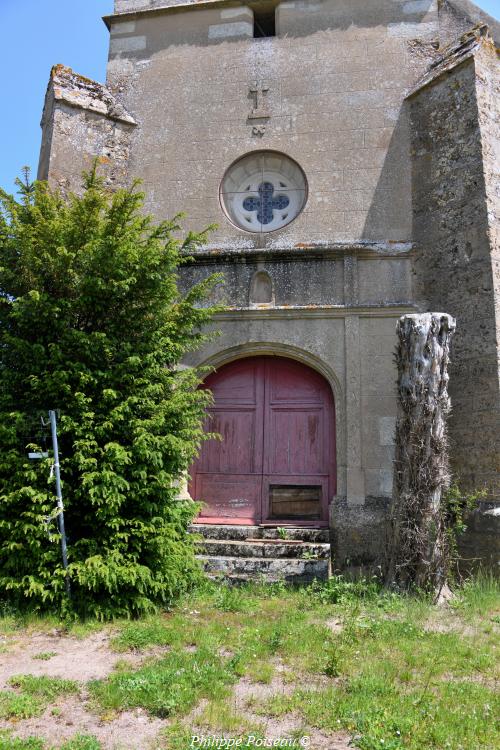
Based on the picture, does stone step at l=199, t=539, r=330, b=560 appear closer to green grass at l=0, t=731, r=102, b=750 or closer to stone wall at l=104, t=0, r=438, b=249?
green grass at l=0, t=731, r=102, b=750

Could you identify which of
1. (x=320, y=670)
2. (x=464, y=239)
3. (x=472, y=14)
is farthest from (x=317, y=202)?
(x=320, y=670)

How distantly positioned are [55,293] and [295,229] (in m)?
3.36

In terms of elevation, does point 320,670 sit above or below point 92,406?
below

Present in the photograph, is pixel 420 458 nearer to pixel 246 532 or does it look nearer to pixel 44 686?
pixel 246 532

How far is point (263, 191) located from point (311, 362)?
2.53 m

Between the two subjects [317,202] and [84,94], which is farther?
[84,94]

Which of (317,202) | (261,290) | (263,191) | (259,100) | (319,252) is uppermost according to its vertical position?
(259,100)

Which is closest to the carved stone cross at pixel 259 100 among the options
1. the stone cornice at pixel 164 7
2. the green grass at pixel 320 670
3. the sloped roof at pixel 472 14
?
the stone cornice at pixel 164 7

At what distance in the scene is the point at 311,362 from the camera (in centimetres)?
733

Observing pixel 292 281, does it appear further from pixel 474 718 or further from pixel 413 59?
pixel 474 718

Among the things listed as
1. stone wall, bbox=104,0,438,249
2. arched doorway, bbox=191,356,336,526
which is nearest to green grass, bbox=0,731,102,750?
arched doorway, bbox=191,356,336,526

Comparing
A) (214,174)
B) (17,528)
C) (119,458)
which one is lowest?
(17,528)

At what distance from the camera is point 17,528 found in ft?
16.3

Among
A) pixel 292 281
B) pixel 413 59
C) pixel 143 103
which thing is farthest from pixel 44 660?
pixel 413 59
